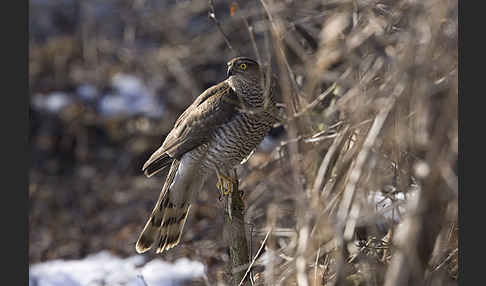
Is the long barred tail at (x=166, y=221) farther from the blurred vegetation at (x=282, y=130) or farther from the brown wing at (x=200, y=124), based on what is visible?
the blurred vegetation at (x=282, y=130)

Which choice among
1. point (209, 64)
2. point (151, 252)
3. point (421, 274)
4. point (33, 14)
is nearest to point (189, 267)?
point (151, 252)

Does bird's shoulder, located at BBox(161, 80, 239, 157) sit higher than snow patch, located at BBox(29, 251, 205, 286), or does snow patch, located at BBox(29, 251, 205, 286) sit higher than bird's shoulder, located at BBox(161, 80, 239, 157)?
bird's shoulder, located at BBox(161, 80, 239, 157)

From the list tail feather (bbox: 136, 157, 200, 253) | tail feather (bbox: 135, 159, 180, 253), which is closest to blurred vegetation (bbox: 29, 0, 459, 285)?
tail feather (bbox: 136, 157, 200, 253)

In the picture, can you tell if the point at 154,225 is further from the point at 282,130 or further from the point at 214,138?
the point at 282,130

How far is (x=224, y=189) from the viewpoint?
4461 mm

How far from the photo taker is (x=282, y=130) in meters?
7.47

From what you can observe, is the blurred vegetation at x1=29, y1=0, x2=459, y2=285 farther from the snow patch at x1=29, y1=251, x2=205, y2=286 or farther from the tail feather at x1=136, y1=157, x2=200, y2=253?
the tail feather at x1=136, y1=157, x2=200, y2=253

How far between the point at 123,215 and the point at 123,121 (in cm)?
160

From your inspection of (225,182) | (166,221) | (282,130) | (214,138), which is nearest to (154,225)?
(166,221)

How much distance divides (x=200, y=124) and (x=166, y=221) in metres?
0.75

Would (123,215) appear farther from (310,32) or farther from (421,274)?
(421,274)

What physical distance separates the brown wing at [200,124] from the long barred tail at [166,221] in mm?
237

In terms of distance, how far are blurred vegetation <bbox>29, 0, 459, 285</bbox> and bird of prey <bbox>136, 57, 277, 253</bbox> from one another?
0.21m

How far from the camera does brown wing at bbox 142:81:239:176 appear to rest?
14.3 ft
